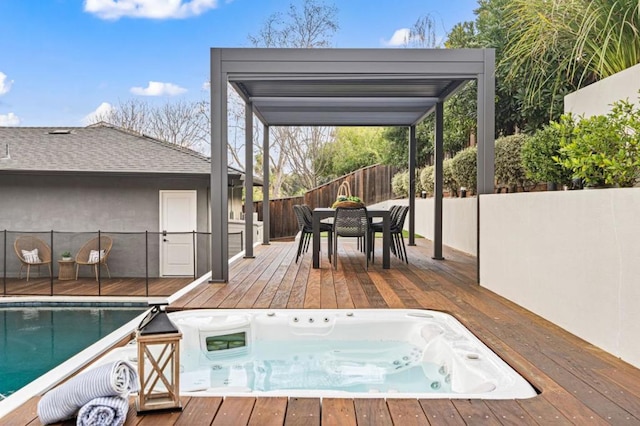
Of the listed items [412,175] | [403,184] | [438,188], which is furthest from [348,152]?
[438,188]

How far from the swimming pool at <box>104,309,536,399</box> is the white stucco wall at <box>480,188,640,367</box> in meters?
0.79

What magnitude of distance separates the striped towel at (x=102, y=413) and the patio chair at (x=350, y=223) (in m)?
4.69

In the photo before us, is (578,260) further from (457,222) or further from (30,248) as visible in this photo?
(30,248)

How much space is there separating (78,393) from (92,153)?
10599 millimetres

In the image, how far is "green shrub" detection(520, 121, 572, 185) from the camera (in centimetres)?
414

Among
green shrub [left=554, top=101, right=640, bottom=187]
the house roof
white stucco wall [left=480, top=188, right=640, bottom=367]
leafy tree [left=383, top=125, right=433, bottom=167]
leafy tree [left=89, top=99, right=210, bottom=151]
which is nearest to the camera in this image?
white stucco wall [left=480, top=188, right=640, bottom=367]

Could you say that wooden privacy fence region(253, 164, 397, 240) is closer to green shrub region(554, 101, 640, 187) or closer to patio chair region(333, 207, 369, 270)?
patio chair region(333, 207, 369, 270)

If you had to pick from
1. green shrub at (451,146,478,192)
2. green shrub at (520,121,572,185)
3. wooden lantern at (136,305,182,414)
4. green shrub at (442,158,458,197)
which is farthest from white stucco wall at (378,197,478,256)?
wooden lantern at (136,305,182,414)

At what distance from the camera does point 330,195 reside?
50.5 feet

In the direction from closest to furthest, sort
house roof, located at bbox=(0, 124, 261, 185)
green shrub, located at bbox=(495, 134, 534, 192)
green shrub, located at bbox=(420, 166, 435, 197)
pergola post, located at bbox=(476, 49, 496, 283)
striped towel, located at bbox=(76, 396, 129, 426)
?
striped towel, located at bbox=(76, 396, 129, 426)
pergola post, located at bbox=(476, 49, 496, 283)
green shrub, located at bbox=(495, 134, 534, 192)
house roof, located at bbox=(0, 124, 261, 185)
green shrub, located at bbox=(420, 166, 435, 197)

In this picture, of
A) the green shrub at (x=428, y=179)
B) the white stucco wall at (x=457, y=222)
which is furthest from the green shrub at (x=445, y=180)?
the white stucco wall at (x=457, y=222)

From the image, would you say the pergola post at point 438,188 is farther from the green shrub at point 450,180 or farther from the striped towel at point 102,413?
the striped towel at point 102,413

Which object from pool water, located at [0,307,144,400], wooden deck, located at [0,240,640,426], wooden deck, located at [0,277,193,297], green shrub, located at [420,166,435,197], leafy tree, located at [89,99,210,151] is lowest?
pool water, located at [0,307,144,400]

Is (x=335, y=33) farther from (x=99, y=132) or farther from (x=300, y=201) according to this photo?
(x=99, y=132)
